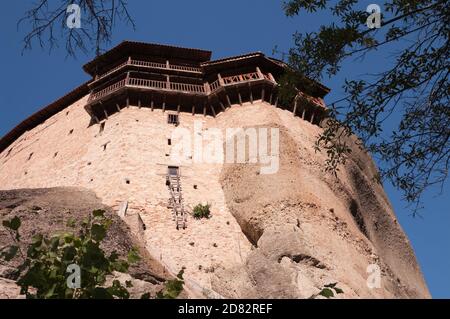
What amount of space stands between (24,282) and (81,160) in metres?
20.4

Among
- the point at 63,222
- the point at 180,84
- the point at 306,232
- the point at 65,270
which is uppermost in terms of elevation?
the point at 180,84

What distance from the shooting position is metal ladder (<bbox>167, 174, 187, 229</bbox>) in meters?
20.4

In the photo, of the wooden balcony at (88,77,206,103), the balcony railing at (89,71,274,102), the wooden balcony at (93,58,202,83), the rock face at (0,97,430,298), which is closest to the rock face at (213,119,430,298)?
the rock face at (0,97,430,298)

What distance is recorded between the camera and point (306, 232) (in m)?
18.0

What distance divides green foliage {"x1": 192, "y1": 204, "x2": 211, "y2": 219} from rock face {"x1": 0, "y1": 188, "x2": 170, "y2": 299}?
373 centimetres

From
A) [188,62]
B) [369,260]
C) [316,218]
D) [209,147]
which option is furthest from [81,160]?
[369,260]

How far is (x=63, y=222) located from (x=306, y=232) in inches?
314

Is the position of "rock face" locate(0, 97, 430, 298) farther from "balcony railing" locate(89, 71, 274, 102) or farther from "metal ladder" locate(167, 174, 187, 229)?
"balcony railing" locate(89, 71, 274, 102)

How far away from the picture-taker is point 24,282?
5.34 meters

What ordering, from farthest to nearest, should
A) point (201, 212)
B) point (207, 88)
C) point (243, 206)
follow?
1. point (207, 88)
2. point (201, 212)
3. point (243, 206)

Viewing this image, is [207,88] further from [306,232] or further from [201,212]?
[306,232]

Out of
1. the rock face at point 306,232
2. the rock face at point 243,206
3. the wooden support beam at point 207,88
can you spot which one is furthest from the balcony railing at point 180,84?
the rock face at point 306,232

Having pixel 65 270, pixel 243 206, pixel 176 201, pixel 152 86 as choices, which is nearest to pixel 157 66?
pixel 152 86
